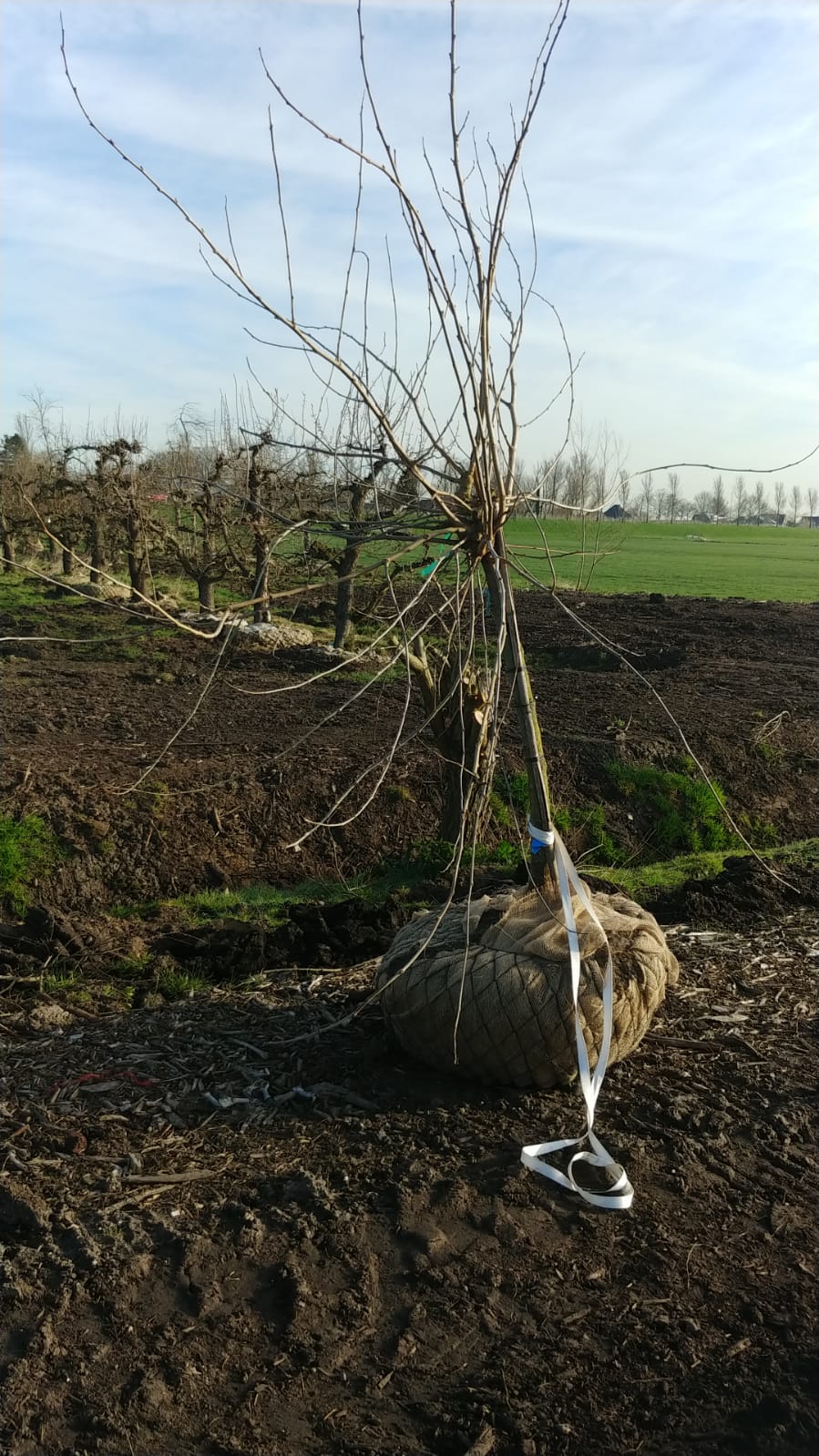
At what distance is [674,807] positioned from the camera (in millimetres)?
9156

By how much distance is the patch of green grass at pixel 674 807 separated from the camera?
8.91m

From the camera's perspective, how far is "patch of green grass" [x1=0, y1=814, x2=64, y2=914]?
7223mm

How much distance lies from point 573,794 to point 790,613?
519 inches

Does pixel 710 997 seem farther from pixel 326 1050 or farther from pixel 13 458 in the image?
pixel 13 458

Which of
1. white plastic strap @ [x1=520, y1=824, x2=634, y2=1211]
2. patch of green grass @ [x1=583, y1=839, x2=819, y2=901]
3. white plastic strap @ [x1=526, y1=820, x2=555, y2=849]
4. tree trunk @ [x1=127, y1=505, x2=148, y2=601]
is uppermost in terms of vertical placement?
tree trunk @ [x1=127, y1=505, x2=148, y2=601]

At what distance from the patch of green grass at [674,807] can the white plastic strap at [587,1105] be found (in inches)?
199

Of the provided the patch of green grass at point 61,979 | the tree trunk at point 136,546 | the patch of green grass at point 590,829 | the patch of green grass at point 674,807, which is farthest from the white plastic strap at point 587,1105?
the tree trunk at point 136,546

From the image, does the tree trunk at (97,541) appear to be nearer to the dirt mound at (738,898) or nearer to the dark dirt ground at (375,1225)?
the dark dirt ground at (375,1225)

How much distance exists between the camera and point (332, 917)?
642 cm

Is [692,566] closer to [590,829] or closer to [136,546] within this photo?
[136,546]

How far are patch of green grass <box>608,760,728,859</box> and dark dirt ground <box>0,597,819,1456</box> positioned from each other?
2120 millimetres

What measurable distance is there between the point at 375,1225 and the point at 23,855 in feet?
16.1

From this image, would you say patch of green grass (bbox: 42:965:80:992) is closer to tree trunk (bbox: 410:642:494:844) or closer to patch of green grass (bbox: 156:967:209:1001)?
patch of green grass (bbox: 156:967:209:1001)

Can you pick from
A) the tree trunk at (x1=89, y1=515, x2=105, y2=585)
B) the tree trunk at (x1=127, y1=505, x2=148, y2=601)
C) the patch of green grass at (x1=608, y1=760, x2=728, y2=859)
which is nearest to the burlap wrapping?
the patch of green grass at (x1=608, y1=760, x2=728, y2=859)
